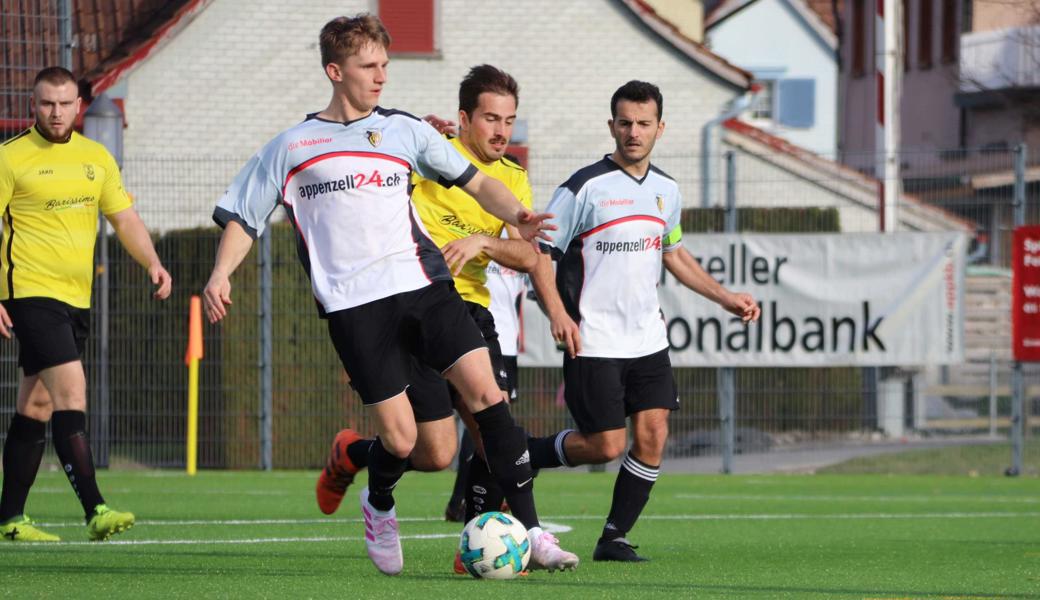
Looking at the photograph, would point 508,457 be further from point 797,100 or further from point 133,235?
point 797,100

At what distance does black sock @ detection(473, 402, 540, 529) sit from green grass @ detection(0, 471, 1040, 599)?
31cm

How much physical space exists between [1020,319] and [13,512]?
32.1 feet

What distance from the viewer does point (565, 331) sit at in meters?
7.65

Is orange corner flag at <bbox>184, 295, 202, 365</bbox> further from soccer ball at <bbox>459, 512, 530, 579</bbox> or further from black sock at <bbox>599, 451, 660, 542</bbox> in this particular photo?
soccer ball at <bbox>459, 512, 530, 579</bbox>

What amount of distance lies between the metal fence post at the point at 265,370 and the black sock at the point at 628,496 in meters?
8.78

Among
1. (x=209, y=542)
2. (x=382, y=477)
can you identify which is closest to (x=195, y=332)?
(x=209, y=542)

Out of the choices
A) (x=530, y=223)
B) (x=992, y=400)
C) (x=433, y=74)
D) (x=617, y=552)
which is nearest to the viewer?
(x=530, y=223)

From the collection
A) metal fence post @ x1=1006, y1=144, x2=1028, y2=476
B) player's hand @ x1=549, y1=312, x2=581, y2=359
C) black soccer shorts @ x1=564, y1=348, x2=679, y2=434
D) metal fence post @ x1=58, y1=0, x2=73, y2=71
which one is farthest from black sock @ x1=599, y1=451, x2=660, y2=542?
metal fence post @ x1=58, y1=0, x2=73, y2=71

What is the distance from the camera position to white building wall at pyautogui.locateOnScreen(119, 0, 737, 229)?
77.3ft

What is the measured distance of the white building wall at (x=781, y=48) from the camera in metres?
50.3

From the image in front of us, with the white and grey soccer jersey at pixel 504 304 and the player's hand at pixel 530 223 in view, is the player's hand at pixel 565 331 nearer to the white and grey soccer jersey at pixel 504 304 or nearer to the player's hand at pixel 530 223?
the player's hand at pixel 530 223

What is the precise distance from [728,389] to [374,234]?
9601 mm

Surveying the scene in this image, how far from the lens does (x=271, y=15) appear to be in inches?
942

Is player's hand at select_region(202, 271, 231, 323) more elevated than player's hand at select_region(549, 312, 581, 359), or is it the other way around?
player's hand at select_region(202, 271, 231, 323)
